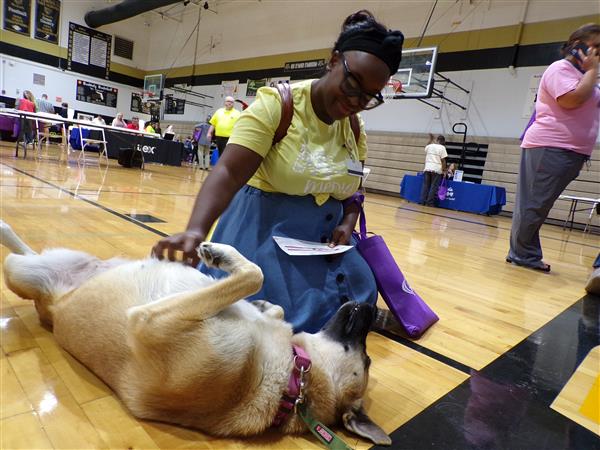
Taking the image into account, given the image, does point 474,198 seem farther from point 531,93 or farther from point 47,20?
point 47,20

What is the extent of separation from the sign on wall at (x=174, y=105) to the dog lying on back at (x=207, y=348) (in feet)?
68.3

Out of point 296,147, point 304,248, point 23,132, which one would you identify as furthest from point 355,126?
point 23,132

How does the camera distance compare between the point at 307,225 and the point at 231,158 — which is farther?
the point at 307,225

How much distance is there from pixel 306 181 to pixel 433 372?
93cm

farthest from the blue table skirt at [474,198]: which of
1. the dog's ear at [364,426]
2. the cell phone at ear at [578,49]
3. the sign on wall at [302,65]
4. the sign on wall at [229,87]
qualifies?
the sign on wall at [229,87]

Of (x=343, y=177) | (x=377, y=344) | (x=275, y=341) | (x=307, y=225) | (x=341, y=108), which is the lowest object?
(x=377, y=344)

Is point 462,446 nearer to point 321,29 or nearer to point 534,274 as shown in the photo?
point 534,274

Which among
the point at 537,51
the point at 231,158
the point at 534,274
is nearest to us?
the point at 231,158

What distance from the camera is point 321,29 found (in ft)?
46.9

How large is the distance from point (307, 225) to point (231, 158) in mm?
476

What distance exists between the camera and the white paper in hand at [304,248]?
1506 millimetres

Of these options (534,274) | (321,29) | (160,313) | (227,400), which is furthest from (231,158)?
(321,29)

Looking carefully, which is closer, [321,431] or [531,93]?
[321,431]

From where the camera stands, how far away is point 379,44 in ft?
4.42
